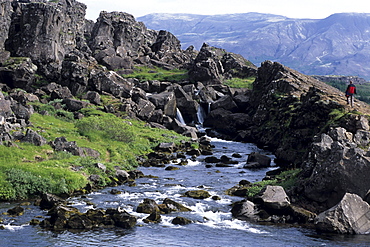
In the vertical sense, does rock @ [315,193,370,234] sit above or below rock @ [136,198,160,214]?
above

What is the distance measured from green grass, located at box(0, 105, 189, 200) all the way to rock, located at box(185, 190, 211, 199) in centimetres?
982

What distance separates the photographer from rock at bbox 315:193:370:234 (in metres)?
31.0

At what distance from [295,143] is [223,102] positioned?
158 ft

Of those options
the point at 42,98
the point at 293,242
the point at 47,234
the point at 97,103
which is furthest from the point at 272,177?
the point at 42,98

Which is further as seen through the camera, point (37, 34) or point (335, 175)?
point (37, 34)

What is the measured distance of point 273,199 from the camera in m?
36.0

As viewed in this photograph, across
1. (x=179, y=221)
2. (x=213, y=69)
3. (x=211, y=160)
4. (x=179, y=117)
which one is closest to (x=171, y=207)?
(x=179, y=221)

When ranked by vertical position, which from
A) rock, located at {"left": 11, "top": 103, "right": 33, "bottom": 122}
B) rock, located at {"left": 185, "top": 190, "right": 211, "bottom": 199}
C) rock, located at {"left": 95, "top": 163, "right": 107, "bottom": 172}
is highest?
rock, located at {"left": 11, "top": 103, "right": 33, "bottom": 122}

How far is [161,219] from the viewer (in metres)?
33.9

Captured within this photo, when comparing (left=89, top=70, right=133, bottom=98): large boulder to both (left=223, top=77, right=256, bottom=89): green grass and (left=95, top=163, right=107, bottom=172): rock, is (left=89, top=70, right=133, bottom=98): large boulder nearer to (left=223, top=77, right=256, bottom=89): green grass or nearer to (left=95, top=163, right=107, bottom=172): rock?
(left=223, top=77, right=256, bottom=89): green grass

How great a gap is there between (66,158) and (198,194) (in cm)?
1765

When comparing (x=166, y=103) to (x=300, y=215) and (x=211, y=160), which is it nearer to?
(x=211, y=160)

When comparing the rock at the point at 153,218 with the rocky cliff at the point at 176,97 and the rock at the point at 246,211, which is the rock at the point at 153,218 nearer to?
the rock at the point at 246,211

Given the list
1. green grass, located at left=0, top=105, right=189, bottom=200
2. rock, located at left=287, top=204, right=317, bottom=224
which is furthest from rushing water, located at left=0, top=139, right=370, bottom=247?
green grass, located at left=0, top=105, right=189, bottom=200
